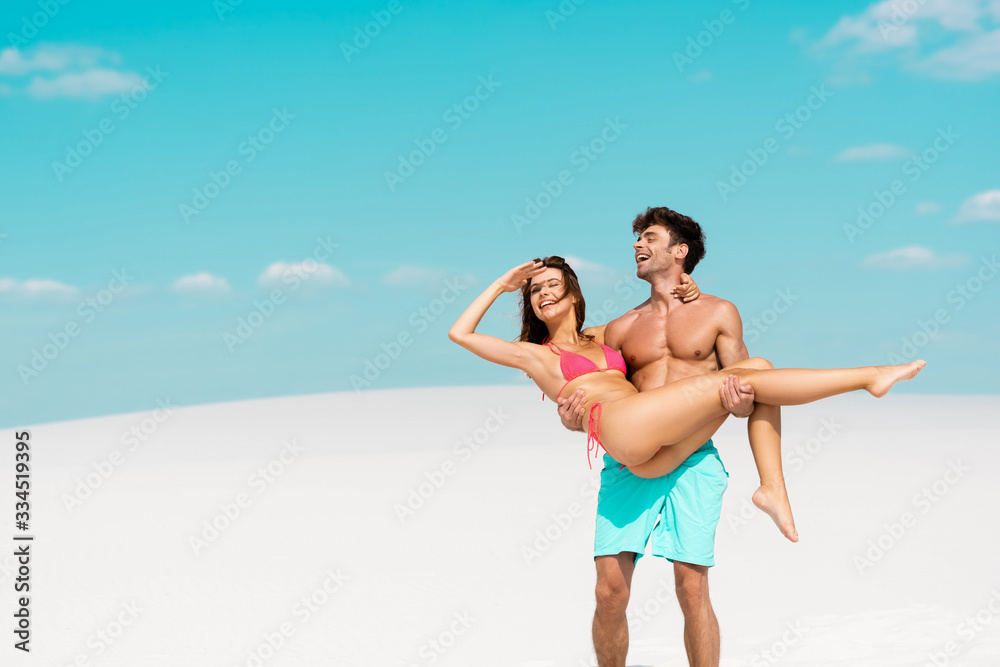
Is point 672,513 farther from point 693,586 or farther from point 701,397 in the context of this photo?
point 701,397

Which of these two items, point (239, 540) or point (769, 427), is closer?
point (769, 427)

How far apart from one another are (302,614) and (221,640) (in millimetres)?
716

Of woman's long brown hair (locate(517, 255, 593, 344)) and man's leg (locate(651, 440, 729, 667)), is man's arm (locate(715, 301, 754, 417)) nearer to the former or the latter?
man's leg (locate(651, 440, 729, 667))

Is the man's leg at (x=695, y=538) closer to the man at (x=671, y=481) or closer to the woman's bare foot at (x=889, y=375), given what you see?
the man at (x=671, y=481)

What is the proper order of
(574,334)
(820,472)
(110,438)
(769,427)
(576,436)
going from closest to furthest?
(769,427), (574,334), (820,472), (576,436), (110,438)

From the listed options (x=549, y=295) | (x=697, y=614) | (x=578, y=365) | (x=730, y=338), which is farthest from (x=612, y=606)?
(x=549, y=295)

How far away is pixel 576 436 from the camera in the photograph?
604 inches

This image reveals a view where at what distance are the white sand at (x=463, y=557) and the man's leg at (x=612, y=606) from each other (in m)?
1.39

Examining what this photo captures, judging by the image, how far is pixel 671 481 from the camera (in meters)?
5.51

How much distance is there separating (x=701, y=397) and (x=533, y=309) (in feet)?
4.71

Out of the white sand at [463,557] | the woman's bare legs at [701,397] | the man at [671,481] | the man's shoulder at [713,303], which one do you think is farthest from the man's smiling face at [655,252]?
the white sand at [463,557]

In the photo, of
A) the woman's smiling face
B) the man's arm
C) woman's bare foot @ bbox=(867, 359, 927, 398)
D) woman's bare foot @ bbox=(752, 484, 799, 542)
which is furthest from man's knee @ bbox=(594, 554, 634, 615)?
woman's bare foot @ bbox=(867, 359, 927, 398)

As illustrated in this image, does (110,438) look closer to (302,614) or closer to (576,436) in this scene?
(576,436)

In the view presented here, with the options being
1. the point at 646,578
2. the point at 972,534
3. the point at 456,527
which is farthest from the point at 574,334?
the point at 972,534
